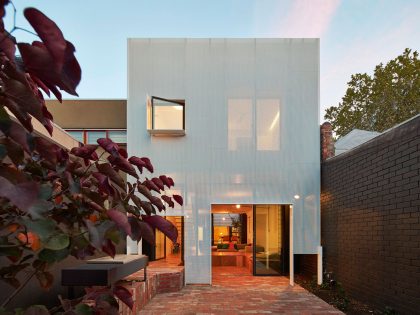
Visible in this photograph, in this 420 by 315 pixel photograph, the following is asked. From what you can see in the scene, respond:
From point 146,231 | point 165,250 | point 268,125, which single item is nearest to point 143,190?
point 146,231

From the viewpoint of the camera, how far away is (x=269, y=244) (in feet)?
34.9

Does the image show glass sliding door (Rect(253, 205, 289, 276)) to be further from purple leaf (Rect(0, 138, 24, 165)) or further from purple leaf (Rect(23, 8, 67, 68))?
purple leaf (Rect(23, 8, 67, 68))

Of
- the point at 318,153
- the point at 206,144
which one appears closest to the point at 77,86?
the point at 206,144

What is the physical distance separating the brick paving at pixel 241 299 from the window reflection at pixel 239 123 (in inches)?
148

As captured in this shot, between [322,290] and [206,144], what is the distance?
4.91 meters

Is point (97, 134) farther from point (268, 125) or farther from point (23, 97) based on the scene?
point (23, 97)

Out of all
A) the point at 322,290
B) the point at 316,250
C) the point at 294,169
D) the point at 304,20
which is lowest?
the point at 322,290

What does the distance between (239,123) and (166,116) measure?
2.08 metres

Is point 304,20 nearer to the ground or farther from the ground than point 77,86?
farther from the ground

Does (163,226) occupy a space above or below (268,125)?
below

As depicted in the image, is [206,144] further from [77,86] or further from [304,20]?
[77,86]

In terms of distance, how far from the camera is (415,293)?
553 centimetres

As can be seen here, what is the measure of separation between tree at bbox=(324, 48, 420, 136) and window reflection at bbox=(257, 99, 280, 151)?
44.7 ft

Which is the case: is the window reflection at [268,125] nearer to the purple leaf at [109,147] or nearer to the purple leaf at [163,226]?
the purple leaf at [109,147]
